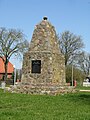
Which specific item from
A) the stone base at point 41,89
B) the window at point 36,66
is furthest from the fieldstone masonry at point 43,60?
the stone base at point 41,89

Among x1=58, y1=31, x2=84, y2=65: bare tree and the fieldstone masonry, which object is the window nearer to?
the fieldstone masonry

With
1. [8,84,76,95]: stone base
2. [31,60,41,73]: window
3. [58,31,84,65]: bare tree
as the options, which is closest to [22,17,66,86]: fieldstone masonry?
[31,60,41,73]: window

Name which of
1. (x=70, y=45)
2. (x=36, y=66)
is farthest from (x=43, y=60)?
(x=70, y=45)

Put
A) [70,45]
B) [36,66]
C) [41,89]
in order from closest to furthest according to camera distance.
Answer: [41,89], [36,66], [70,45]

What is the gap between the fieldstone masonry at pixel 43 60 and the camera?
21.3 metres

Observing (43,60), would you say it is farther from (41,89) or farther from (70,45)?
(70,45)

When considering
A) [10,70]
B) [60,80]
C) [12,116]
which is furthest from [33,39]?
[10,70]

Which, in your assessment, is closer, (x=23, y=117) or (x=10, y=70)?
(x=23, y=117)

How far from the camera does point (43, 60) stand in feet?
70.9

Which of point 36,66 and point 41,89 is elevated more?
point 36,66

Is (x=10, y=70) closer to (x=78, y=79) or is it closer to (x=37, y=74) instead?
(x=78, y=79)

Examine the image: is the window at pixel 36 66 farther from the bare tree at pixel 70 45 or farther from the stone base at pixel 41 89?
the bare tree at pixel 70 45

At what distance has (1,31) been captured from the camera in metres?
46.5

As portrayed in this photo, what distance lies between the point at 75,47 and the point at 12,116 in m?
42.4
